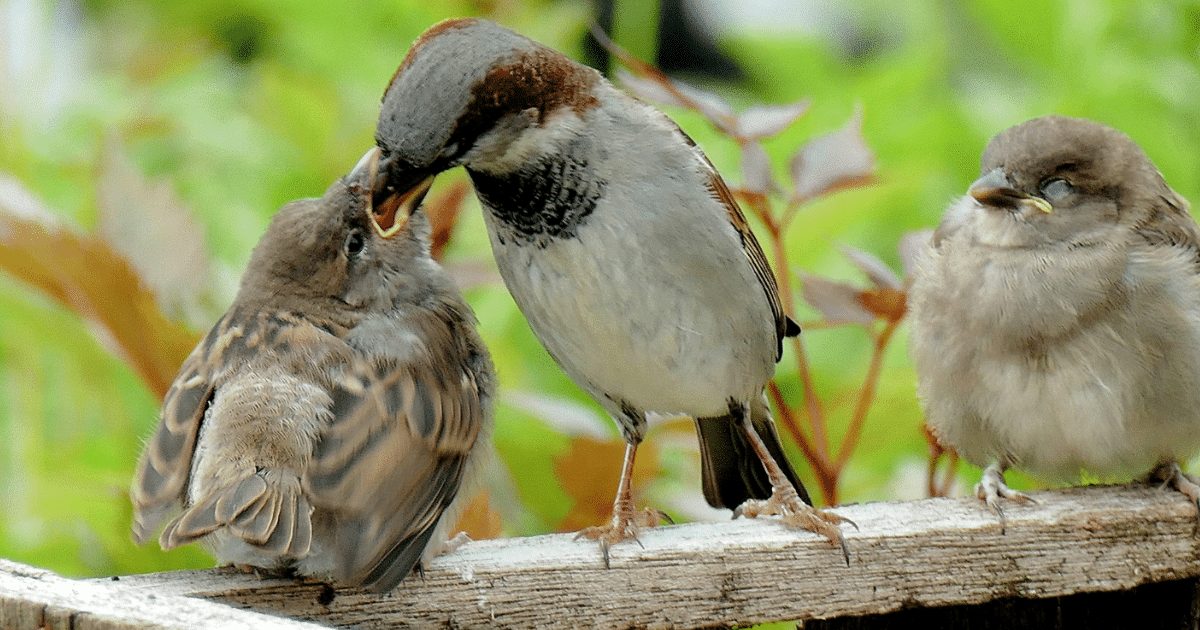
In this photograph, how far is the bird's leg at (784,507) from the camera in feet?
6.24

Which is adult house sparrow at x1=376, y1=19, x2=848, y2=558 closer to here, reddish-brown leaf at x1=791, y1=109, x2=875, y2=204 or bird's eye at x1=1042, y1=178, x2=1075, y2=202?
reddish-brown leaf at x1=791, y1=109, x2=875, y2=204

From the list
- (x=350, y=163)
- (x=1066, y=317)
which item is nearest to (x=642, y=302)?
(x=1066, y=317)

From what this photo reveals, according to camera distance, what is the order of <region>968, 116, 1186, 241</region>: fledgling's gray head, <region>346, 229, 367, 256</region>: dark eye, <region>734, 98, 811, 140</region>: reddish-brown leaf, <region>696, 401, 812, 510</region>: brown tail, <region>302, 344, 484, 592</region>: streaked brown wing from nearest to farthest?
1. <region>302, 344, 484, 592</region>: streaked brown wing
2. <region>346, 229, 367, 256</region>: dark eye
3. <region>734, 98, 811, 140</region>: reddish-brown leaf
4. <region>968, 116, 1186, 241</region>: fledgling's gray head
5. <region>696, 401, 812, 510</region>: brown tail

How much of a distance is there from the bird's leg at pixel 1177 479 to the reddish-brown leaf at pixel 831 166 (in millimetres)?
660

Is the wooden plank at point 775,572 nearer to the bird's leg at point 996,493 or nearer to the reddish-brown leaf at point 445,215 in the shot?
the bird's leg at point 996,493

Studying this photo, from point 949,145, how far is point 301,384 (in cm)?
265

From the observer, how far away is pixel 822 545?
1880 millimetres

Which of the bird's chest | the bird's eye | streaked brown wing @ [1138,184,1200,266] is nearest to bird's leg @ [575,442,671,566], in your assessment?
the bird's chest

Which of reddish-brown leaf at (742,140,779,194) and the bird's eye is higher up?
reddish-brown leaf at (742,140,779,194)

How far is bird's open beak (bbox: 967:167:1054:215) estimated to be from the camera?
2.25 metres

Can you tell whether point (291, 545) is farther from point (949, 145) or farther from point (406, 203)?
point (949, 145)

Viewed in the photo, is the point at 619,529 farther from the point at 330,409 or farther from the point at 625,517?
the point at 330,409

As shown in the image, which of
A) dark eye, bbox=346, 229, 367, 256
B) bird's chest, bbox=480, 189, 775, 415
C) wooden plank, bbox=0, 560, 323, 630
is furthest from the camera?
dark eye, bbox=346, 229, 367, 256

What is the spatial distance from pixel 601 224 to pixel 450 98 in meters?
0.34
